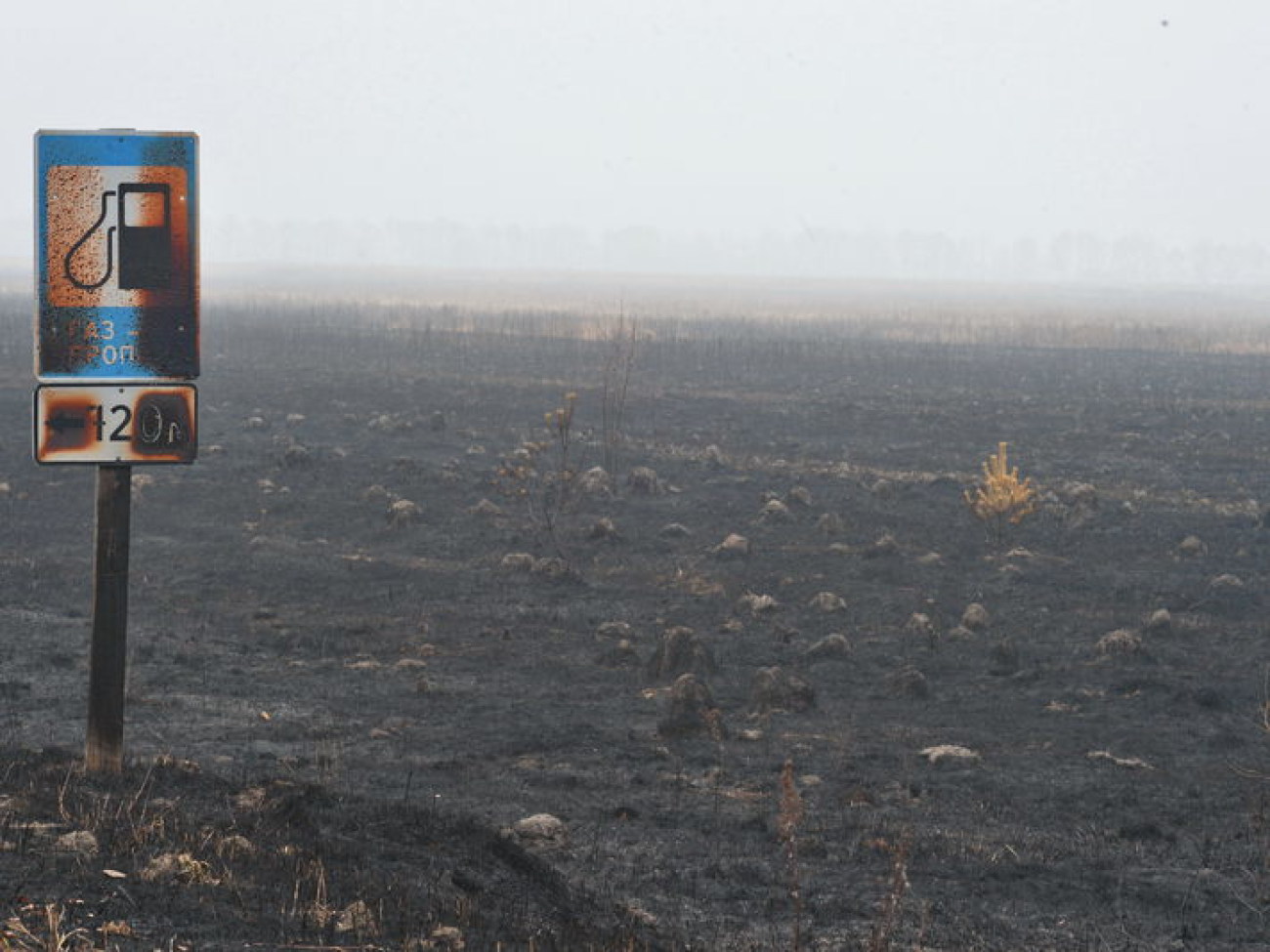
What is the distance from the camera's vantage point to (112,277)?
19.2 feet

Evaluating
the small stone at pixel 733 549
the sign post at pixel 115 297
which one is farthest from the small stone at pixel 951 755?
the small stone at pixel 733 549

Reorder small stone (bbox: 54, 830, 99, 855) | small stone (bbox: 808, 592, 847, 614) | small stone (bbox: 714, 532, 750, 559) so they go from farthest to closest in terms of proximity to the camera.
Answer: small stone (bbox: 714, 532, 750, 559), small stone (bbox: 808, 592, 847, 614), small stone (bbox: 54, 830, 99, 855)

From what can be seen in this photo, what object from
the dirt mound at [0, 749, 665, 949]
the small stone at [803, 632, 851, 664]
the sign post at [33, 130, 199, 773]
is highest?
the sign post at [33, 130, 199, 773]

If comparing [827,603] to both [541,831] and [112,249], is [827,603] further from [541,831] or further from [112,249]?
[112,249]

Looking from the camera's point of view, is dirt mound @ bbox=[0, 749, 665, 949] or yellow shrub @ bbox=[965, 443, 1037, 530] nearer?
dirt mound @ bbox=[0, 749, 665, 949]

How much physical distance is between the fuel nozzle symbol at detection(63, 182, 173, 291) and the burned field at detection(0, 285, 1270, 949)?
6.54ft

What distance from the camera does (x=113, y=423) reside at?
591 cm

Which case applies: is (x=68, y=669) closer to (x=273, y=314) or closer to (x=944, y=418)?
(x=944, y=418)

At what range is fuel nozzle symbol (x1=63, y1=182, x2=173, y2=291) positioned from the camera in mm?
5828

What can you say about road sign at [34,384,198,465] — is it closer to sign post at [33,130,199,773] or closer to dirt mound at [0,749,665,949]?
sign post at [33,130,199,773]

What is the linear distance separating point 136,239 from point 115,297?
242 mm

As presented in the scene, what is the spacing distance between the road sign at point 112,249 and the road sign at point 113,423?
0.24 feet

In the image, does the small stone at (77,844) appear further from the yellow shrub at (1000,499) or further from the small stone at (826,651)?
the yellow shrub at (1000,499)

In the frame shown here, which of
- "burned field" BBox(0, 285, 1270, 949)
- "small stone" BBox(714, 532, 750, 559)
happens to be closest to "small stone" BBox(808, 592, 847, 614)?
"burned field" BBox(0, 285, 1270, 949)
